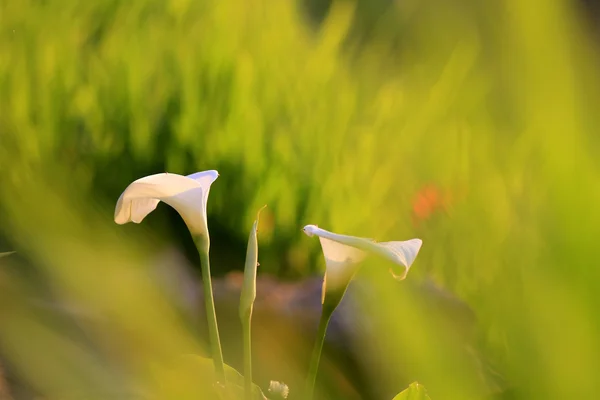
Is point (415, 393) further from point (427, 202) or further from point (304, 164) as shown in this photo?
point (304, 164)

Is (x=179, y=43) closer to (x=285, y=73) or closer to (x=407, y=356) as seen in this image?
(x=285, y=73)

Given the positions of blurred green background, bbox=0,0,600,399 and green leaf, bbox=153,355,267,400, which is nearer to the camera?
blurred green background, bbox=0,0,600,399

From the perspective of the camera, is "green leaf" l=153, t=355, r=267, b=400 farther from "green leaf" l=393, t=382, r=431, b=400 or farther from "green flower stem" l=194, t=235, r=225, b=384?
"green leaf" l=393, t=382, r=431, b=400

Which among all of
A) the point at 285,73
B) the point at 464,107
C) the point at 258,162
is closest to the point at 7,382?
the point at 258,162

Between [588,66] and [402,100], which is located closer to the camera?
[588,66]

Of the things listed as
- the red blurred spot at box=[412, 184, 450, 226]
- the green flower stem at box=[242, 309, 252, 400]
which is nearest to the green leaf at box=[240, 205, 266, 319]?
the green flower stem at box=[242, 309, 252, 400]

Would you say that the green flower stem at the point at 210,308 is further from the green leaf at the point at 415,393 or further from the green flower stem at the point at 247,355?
the green leaf at the point at 415,393

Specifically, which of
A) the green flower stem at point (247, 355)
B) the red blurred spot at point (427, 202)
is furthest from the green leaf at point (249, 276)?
the red blurred spot at point (427, 202)
